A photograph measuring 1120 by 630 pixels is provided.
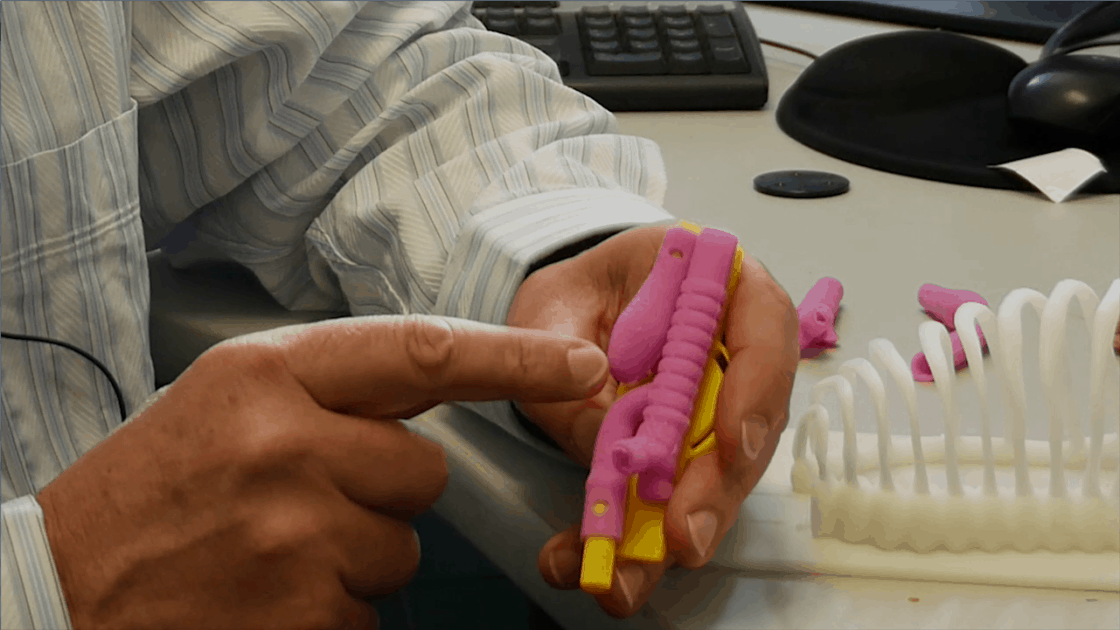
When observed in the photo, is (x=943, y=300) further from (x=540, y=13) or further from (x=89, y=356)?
(x=540, y=13)

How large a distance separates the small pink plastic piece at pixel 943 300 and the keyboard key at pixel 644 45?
422 mm

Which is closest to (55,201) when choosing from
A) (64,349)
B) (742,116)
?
(64,349)

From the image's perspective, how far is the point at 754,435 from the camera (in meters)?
0.35

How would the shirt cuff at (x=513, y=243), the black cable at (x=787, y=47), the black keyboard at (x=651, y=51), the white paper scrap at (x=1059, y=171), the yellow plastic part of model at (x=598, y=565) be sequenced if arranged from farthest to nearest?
the black cable at (x=787, y=47) < the black keyboard at (x=651, y=51) < the white paper scrap at (x=1059, y=171) < the shirt cuff at (x=513, y=243) < the yellow plastic part of model at (x=598, y=565)

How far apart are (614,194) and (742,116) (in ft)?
1.20

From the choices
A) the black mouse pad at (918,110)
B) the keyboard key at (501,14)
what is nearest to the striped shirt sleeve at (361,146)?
the black mouse pad at (918,110)

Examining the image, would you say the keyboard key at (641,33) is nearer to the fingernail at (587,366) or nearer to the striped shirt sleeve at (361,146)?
the striped shirt sleeve at (361,146)

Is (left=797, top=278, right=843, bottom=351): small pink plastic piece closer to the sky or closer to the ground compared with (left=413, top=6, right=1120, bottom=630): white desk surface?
closer to the sky

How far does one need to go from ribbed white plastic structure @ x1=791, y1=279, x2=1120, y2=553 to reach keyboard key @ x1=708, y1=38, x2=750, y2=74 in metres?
0.50

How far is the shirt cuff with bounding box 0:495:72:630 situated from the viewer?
33 cm

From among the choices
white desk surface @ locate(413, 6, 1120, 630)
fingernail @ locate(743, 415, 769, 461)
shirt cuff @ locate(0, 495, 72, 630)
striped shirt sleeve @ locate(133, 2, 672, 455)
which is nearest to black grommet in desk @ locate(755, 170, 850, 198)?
white desk surface @ locate(413, 6, 1120, 630)

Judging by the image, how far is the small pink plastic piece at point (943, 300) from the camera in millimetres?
485

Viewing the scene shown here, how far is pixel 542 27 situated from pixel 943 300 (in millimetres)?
506

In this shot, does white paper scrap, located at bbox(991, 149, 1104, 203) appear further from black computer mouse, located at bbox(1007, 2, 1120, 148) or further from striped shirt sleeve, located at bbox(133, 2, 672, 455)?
striped shirt sleeve, located at bbox(133, 2, 672, 455)
